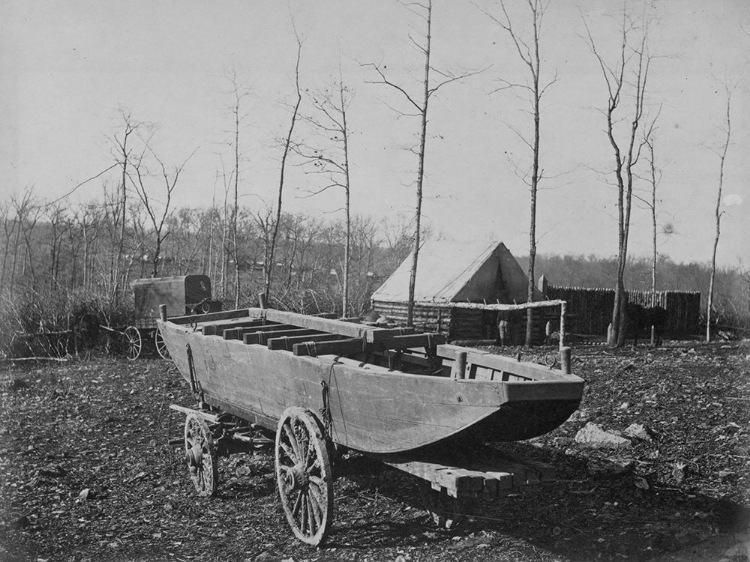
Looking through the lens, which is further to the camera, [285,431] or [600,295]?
[600,295]

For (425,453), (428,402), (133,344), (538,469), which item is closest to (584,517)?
(538,469)

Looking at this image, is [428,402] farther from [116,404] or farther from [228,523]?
[116,404]

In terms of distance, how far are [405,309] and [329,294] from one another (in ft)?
8.23

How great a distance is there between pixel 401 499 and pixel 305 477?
1272 mm

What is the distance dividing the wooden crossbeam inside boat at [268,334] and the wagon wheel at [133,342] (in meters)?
10.3

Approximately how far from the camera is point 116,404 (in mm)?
9805

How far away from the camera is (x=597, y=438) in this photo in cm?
651

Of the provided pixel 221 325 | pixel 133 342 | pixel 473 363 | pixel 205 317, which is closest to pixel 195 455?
pixel 221 325

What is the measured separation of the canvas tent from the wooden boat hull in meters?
14.3

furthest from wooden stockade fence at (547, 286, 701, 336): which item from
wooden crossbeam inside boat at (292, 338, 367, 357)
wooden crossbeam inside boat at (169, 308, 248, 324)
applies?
wooden crossbeam inside boat at (292, 338, 367, 357)

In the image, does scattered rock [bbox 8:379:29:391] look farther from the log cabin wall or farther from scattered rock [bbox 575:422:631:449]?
the log cabin wall

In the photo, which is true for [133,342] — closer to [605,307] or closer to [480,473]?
[480,473]

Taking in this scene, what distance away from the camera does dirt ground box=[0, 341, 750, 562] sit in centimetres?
435

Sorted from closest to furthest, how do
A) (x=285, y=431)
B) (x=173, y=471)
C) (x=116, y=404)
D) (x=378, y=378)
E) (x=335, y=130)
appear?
(x=378, y=378) → (x=285, y=431) → (x=173, y=471) → (x=116, y=404) → (x=335, y=130)
